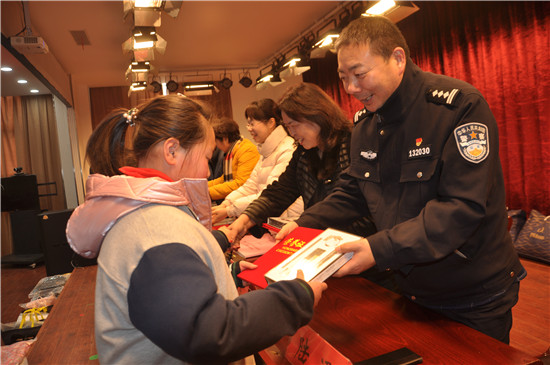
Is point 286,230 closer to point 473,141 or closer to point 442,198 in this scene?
point 442,198

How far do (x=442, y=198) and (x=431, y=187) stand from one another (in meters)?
0.07

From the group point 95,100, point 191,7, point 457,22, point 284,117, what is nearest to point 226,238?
point 284,117

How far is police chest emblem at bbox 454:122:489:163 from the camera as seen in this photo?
1219mm

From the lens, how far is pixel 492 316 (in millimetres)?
1306

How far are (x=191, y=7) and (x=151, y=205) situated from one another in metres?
5.80

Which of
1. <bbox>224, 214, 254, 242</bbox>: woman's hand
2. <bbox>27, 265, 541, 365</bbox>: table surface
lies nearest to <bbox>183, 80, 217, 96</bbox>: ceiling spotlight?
<bbox>224, 214, 254, 242</bbox>: woman's hand

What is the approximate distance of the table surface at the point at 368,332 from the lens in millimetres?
1052

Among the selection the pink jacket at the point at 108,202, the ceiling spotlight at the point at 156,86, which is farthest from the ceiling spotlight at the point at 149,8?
the ceiling spotlight at the point at 156,86

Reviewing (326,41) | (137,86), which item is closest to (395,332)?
(326,41)

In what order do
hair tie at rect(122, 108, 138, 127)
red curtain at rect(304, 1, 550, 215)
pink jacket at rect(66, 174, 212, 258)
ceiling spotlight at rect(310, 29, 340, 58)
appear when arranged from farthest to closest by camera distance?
ceiling spotlight at rect(310, 29, 340, 58) → red curtain at rect(304, 1, 550, 215) → hair tie at rect(122, 108, 138, 127) → pink jacket at rect(66, 174, 212, 258)

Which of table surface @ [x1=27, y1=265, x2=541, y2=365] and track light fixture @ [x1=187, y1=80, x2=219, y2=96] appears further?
track light fixture @ [x1=187, y1=80, x2=219, y2=96]

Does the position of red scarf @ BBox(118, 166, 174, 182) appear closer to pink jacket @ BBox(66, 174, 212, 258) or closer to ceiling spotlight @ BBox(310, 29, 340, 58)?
pink jacket @ BBox(66, 174, 212, 258)

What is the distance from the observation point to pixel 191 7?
19.6 ft

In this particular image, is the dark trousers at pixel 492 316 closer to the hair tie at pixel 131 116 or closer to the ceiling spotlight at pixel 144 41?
the hair tie at pixel 131 116
